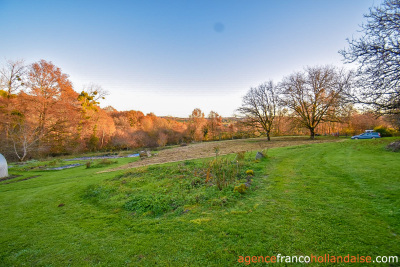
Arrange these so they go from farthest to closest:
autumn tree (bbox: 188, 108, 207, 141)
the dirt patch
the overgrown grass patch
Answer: autumn tree (bbox: 188, 108, 207, 141), the dirt patch, the overgrown grass patch

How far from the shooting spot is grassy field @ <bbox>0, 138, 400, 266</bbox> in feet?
9.18

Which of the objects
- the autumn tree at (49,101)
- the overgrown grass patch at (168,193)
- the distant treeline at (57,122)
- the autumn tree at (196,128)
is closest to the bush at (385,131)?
the distant treeline at (57,122)

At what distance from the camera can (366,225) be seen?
3.07 meters

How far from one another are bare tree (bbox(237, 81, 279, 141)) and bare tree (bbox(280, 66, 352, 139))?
2094 mm

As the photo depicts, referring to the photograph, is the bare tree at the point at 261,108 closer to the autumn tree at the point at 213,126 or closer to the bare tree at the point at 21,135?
the autumn tree at the point at 213,126

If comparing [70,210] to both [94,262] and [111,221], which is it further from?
[94,262]

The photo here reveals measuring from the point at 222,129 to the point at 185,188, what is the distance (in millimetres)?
45804

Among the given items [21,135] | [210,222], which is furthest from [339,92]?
[21,135]

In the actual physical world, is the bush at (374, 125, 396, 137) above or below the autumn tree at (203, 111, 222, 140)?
below

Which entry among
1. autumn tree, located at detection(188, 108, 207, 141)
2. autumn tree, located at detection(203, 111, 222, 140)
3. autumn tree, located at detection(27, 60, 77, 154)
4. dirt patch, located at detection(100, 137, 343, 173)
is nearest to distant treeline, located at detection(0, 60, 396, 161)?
autumn tree, located at detection(27, 60, 77, 154)

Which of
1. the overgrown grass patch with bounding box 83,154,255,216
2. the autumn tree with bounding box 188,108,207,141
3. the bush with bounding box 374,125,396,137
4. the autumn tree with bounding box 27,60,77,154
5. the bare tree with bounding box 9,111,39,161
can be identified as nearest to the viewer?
the overgrown grass patch with bounding box 83,154,255,216

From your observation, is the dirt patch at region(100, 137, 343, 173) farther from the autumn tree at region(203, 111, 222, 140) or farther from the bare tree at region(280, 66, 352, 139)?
the autumn tree at region(203, 111, 222, 140)

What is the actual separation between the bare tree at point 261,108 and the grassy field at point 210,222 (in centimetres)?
2115

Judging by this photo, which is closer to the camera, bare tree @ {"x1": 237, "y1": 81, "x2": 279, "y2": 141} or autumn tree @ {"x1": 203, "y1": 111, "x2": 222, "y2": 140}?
bare tree @ {"x1": 237, "y1": 81, "x2": 279, "y2": 141}
